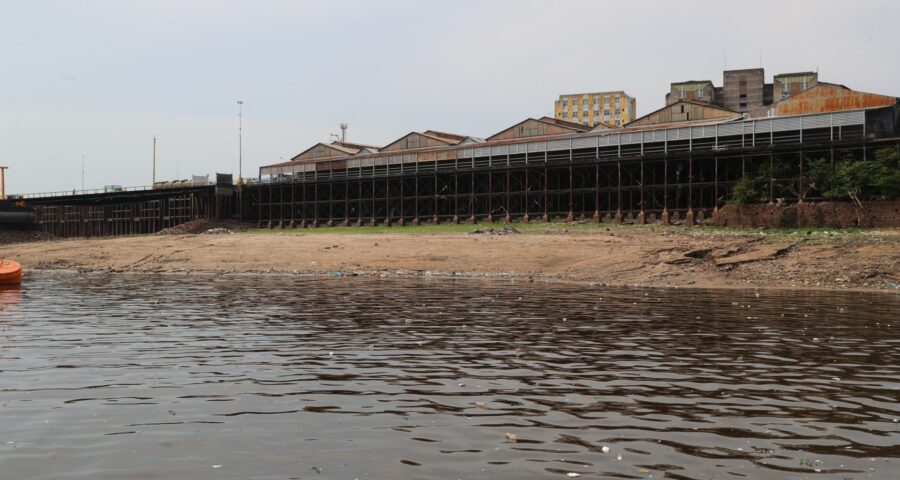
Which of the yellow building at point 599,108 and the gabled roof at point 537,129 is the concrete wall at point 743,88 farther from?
the yellow building at point 599,108

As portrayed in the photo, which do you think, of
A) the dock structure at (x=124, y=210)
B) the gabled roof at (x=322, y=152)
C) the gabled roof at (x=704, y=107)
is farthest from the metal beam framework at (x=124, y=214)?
the gabled roof at (x=704, y=107)

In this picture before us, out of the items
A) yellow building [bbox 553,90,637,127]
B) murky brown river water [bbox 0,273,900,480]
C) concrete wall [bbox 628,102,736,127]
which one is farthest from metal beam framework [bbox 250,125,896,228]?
yellow building [bbox 553,90,637,127]

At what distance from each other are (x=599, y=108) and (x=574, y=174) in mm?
109864

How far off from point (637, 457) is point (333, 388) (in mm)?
5026

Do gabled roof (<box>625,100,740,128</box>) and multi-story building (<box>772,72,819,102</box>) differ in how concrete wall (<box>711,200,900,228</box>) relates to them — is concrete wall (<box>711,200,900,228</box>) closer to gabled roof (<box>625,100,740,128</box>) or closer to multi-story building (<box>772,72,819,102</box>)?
gabled roof (<box>625,100,740,128</box>)

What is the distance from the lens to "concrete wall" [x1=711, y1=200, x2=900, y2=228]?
135ft

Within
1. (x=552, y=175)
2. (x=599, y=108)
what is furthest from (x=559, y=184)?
(x=599, y=108)

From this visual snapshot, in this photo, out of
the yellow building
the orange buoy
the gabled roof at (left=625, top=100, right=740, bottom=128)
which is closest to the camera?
the orange buoy

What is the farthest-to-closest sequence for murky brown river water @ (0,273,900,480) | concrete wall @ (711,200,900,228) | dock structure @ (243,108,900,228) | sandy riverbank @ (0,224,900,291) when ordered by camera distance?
dock structure @ (243,108,900,228)
concrete wall @ (711,200,900,228)
sandy riverbank @ (0,224,900,291)
murky brown river water @ (0,273,900,480)

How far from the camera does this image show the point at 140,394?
10875 mm

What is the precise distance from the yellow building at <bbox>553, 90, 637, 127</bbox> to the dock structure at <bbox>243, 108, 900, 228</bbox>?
320 ft

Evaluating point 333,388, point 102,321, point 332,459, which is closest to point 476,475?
point 332,459

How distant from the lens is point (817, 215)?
143 feet

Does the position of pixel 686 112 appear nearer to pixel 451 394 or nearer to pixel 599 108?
pixel 451 394
